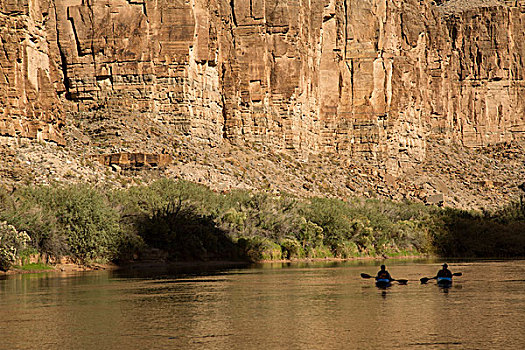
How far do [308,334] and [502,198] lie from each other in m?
90.3

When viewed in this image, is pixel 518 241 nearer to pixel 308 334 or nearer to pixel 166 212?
pixel 166 212

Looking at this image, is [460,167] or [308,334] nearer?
[308,334]

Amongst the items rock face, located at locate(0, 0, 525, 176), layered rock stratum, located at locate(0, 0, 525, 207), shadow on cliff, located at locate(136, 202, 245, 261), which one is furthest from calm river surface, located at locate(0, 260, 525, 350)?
rock face, located at locate(0, 0, 525, 176)

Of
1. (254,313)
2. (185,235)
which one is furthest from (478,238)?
(254,313)

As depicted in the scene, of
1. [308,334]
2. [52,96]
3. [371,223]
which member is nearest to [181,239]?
[52,96]

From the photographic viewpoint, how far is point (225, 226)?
60.3m

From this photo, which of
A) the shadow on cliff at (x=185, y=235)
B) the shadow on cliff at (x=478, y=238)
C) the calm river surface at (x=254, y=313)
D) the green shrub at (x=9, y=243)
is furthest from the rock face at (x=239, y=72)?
the calm river surface at (x=254, y=313)

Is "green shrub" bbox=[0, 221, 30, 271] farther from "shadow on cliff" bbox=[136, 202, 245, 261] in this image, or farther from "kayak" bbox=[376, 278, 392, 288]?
"kayak" bbox=[376, 278, 392, 288]

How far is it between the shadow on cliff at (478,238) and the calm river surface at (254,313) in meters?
33.8

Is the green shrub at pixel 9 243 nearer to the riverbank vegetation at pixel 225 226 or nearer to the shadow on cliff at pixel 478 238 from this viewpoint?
the riverbank vegetation at pixel 225 226

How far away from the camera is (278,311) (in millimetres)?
29125

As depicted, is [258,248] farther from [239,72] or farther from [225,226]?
[239,72]

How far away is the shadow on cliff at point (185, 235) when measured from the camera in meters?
54.5

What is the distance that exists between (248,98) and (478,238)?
932 inches
